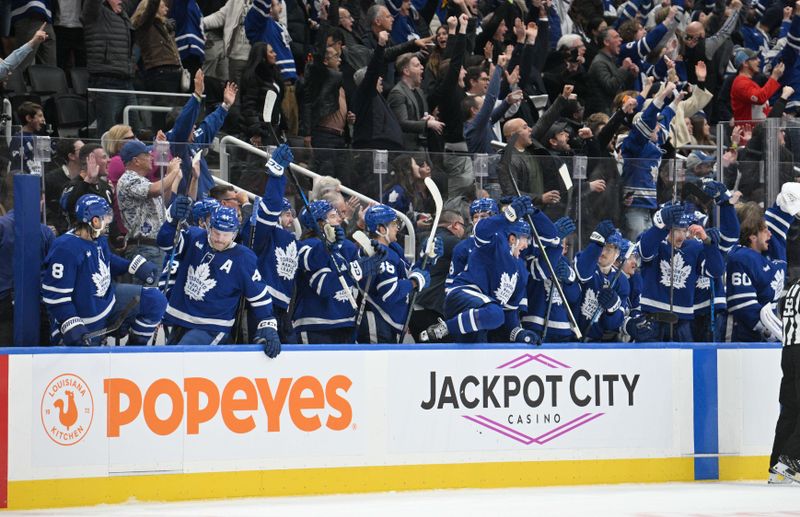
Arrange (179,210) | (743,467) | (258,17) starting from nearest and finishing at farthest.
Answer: (179,210) → (743,467) → (258,17)

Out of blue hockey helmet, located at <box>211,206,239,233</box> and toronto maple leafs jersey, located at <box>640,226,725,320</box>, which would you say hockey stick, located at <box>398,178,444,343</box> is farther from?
toronto maple leafs jersey, located at <box>640,226,725,320</box>

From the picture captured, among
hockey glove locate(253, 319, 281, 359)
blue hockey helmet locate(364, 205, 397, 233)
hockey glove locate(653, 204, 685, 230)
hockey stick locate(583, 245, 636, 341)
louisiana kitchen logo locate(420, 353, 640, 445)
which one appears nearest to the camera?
hockey glove locate(253, 319, 281, 359)

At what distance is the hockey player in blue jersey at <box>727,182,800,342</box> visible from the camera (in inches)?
392

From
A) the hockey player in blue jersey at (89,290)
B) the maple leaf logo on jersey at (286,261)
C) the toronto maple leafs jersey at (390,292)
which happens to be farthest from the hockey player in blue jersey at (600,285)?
the hockey player in blue jersey at (89,290)

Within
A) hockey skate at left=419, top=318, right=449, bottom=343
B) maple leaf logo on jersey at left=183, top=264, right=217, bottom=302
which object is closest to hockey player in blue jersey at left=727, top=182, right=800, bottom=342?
hockey skate at left=419, top=318, right=449, bottom=343

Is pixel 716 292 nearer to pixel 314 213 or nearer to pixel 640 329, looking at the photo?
pixel 640 329

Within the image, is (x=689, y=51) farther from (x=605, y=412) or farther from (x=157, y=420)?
(x=157, y=420)

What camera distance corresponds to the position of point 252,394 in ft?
26.0

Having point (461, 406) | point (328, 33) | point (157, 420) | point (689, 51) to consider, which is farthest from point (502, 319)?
point (689, 51)

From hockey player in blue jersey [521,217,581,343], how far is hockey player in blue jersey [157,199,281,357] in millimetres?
1950

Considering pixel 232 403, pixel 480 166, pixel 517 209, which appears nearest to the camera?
pixel 232 403

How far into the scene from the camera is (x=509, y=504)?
7.63 metres

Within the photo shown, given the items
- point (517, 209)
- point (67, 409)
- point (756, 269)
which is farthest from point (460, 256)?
point (67, 409)

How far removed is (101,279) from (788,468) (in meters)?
3.95
